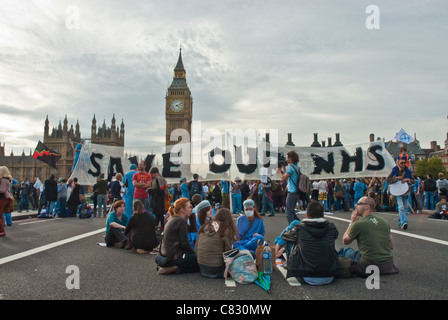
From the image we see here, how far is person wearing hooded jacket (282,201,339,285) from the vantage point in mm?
4695

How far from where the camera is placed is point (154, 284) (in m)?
4.82

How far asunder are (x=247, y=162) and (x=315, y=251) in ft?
36.8

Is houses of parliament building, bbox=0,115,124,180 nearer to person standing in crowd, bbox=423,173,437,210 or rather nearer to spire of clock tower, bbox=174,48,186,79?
spire of clock tower, bbox=174,48,186,79

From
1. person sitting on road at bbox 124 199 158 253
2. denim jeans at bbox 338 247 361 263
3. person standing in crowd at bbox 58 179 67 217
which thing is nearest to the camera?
denim jeans at bbox 338 247 361 263

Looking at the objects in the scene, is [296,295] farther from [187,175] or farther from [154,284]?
[187,175]

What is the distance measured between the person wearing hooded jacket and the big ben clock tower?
11213 centimetres

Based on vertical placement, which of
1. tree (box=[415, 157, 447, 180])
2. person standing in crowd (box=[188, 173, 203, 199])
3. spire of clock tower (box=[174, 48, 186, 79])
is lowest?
person standing in crowd (box=[188, 173, 203, 199])

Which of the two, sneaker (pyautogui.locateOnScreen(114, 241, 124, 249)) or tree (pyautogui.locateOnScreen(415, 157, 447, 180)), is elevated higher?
tree (pyautogui.locateOnScreen(415, 157, 447, 180))

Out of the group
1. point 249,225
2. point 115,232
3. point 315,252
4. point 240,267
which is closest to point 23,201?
point 115,232

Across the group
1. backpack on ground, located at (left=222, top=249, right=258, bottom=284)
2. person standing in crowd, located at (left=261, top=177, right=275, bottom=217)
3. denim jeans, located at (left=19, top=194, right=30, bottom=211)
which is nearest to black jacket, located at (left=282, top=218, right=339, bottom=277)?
backpack on ground, located at (left=222, top=249, right=258, bottom=284)

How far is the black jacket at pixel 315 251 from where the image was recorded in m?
4.70

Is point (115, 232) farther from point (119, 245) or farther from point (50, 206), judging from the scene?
point (50, 206)

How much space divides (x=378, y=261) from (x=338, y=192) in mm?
13366
